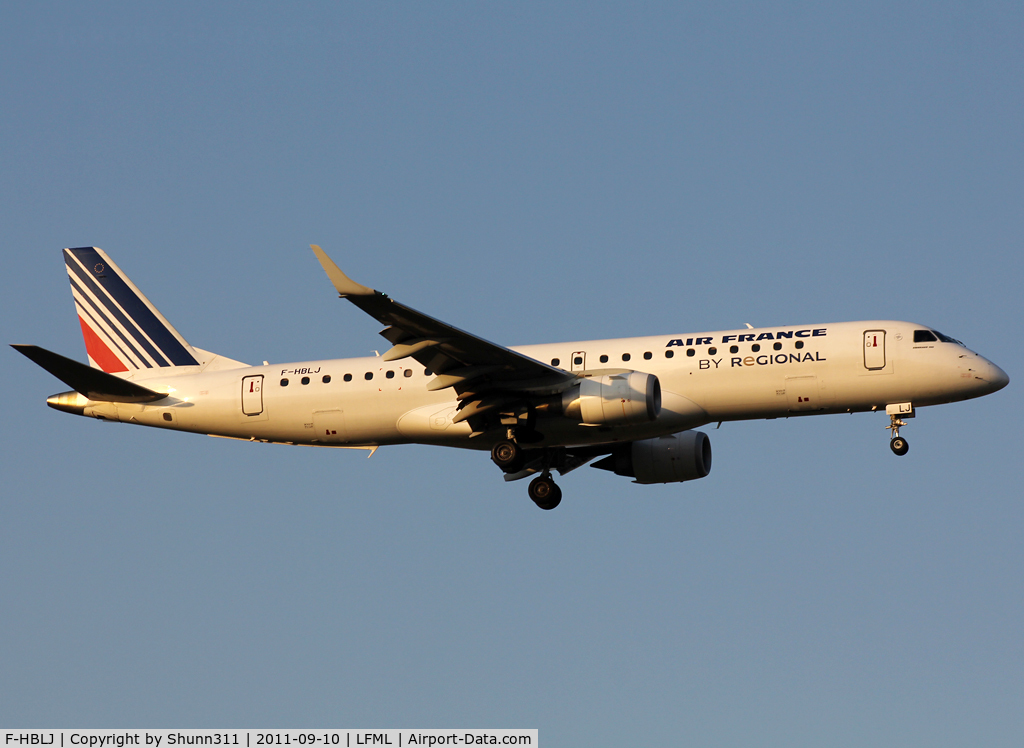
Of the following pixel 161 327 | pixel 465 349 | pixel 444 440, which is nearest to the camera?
pixel 465 349

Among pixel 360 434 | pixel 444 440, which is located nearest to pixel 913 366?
pixel 444 440

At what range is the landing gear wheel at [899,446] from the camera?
34.9m

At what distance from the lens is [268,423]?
38.2 metres

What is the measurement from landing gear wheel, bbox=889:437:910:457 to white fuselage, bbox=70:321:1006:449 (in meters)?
1.00

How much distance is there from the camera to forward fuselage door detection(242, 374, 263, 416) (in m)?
38.2

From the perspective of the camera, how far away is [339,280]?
2945cm

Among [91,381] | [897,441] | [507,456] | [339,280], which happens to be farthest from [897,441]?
[91,381]

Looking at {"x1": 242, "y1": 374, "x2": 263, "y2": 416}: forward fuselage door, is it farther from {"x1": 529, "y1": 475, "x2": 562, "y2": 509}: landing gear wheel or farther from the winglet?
the winglet

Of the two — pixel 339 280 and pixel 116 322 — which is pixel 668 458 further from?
pixel 116 322

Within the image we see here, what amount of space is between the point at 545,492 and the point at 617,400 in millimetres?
5466

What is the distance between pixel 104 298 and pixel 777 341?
21.0 m

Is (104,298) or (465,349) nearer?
(465,349)

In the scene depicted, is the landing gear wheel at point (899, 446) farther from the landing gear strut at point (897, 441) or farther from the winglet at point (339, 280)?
the winglet at point (339, 280)

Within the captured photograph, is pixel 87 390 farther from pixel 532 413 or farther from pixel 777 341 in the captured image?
pixel 777 341
